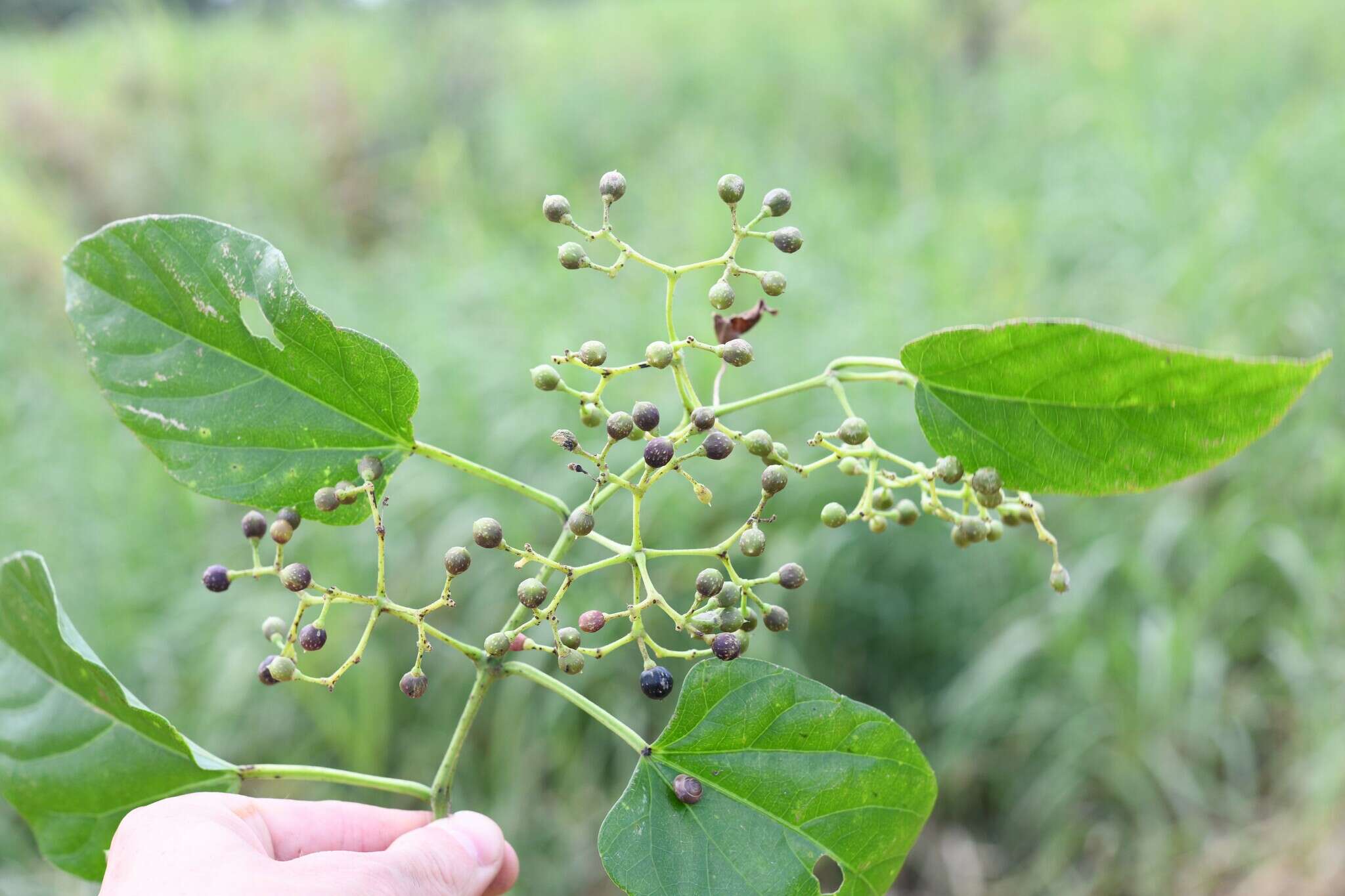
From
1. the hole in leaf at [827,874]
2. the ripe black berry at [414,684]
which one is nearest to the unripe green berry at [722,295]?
the ripe black berry at [414,684]

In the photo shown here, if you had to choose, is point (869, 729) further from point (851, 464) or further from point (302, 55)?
point (302, 55)

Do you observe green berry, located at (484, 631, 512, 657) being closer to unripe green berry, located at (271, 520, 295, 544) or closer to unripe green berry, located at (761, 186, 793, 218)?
unripe green berry, located at (271, 520, 295, 544)

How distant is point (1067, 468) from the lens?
70 cm

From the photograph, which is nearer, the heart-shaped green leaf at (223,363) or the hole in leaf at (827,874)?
the heart-shaped green leaf at (223,363)

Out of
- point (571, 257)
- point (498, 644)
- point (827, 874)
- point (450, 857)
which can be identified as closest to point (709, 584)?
point (498, 644)

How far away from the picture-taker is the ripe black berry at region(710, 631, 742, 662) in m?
0.72

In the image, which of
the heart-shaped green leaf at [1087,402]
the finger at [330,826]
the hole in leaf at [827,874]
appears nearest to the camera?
the heart-shaped green leaf at [1087,402]

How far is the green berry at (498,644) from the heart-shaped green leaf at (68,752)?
0.31m

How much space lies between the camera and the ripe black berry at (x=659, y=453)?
676 mm

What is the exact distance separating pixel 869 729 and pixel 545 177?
5239mm

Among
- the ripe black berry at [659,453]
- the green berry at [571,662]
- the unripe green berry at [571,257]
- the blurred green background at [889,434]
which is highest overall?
the blurred green background at [889,434]

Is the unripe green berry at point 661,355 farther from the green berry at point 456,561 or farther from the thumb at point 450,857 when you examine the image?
the thumb at point 450,857

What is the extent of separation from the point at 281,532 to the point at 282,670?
106 millimetres

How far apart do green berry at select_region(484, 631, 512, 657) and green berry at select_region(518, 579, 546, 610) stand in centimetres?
3
